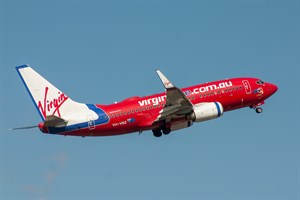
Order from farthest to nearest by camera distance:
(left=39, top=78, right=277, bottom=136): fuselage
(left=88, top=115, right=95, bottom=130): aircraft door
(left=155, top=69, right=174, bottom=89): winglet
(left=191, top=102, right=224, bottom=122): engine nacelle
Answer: (left=191, top=102, right=224, bottom=122): engine nacelle
(left=39, top=78, right=277, bottom=136): fuselage
(left=88, top=115, right=95, bottom=130): aircraft door
(left=155, top=69, right=174, bottom=89): winglet

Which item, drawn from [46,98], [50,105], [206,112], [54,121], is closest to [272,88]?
[206,112]

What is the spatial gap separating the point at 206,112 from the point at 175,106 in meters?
4.00

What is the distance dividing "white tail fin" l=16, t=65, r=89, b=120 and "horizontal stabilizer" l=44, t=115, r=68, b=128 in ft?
5.48

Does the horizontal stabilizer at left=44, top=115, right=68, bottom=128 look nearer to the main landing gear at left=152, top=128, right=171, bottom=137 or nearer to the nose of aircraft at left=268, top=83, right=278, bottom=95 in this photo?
the main landing gear at left=152, top=128, right=171, bottom=137

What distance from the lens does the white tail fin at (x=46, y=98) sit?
245 feet

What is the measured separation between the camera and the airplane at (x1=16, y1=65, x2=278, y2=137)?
73.9 meters

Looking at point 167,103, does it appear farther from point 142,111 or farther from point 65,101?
point 65,101

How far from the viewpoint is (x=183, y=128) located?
80.6m

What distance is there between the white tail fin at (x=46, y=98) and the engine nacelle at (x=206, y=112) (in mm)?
13459

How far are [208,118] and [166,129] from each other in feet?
18.7

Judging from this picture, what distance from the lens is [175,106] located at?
7712cm

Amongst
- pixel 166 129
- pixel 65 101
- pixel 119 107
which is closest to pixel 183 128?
pixel 166 129

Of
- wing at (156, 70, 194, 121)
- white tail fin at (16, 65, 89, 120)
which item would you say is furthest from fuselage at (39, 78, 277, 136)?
white tail fin at (16, 65, 89, 120)

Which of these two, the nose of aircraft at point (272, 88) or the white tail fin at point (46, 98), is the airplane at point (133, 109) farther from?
the nose of aircraft at point (272, 88)
